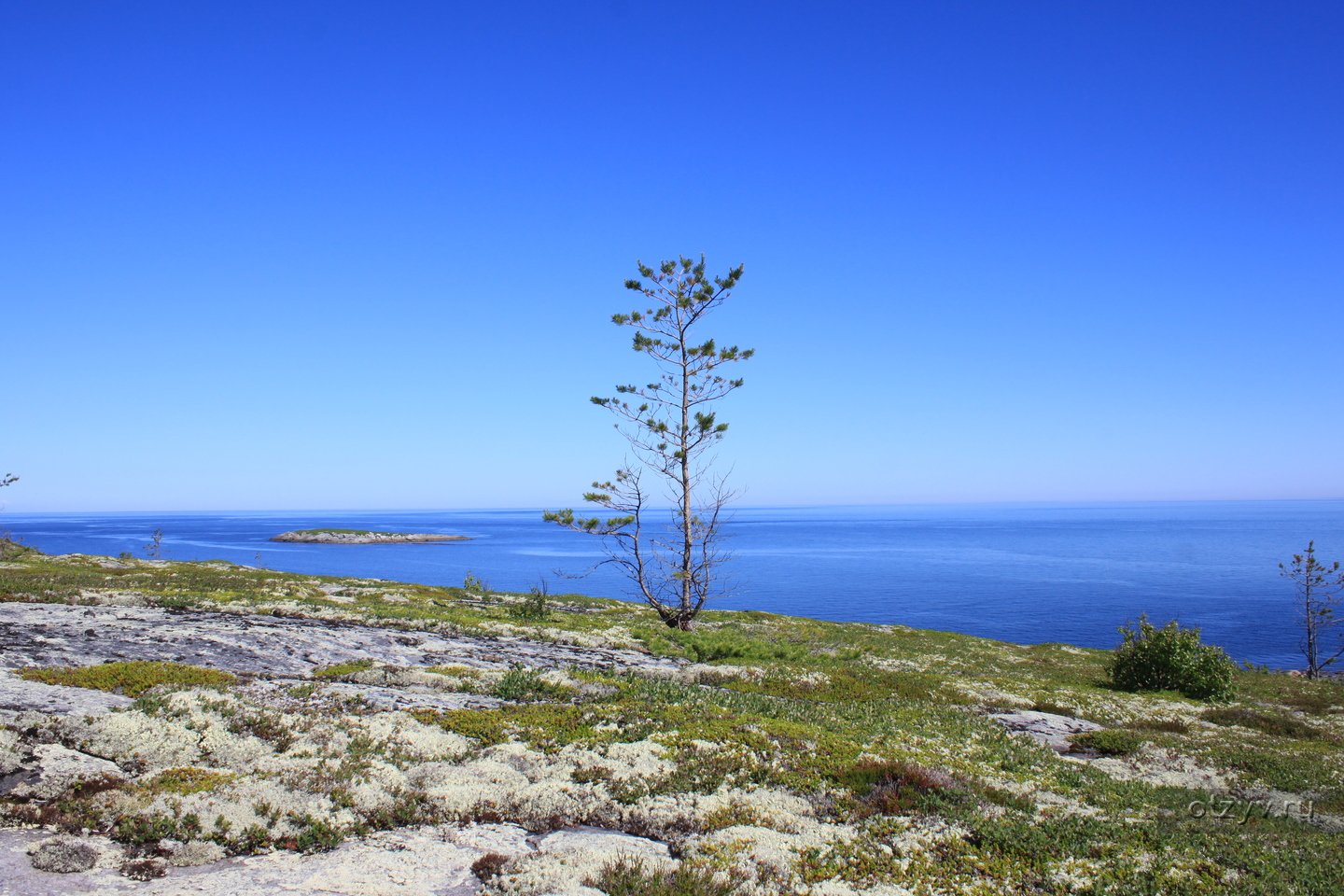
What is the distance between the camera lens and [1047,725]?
1780cm

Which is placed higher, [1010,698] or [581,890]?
[581,890]

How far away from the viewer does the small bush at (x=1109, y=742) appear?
15438mm

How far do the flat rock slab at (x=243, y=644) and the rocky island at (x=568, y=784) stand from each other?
142 millimetres

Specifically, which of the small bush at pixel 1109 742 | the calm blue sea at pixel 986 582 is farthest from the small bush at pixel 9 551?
the small bush at pixel 1109 742

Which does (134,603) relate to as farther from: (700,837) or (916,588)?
(916,588)

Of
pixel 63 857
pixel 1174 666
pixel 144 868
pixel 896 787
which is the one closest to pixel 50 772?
pixel 63 857

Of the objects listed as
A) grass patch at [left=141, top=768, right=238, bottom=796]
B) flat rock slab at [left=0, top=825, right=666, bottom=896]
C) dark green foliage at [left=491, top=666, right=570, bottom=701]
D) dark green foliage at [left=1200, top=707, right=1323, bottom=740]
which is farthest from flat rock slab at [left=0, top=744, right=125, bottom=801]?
dark green foliage at [left=1200, top=707, right=1323, bottom=740]

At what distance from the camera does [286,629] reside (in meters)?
20.8

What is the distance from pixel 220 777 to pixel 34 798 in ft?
5.77

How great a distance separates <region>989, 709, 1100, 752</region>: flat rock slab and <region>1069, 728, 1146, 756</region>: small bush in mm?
288

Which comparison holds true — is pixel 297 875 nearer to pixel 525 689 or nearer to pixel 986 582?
pixel 525 689

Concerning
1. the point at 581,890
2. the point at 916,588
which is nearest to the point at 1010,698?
the point at 581,890

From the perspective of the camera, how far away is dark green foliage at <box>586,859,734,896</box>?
746 centimetres

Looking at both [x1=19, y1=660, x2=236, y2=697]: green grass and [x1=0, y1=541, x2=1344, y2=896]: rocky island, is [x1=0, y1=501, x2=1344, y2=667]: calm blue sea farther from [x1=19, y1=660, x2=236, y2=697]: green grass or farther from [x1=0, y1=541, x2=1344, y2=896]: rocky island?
[x1=19, y1=660, x2=236, y2=697]: green grass
